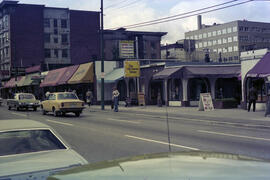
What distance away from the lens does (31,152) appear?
5.33 m

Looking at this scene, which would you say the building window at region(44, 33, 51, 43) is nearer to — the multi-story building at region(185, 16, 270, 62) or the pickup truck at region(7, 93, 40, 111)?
the multi-story building at region(185, 16, 270, 62)

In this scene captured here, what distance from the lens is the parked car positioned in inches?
171

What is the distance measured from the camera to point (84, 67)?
41.8 metres

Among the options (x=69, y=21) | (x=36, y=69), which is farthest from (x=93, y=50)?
(x=36, y=69)

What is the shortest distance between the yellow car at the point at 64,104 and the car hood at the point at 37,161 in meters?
17.0

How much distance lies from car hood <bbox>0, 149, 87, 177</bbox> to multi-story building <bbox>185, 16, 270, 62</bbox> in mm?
90488

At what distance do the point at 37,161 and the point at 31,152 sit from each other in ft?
2.00

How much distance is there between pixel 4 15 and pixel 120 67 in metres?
44.3

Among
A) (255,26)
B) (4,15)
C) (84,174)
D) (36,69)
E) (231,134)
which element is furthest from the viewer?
(255,26)

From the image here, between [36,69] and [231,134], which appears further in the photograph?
[36,69]

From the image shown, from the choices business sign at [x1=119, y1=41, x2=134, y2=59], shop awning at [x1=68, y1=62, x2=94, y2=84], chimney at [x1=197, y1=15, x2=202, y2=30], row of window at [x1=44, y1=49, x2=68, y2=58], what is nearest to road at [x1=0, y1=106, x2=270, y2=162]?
business sign at [x1=119, y1=41, x2=134, y2=59]

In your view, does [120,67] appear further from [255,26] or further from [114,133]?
[255,26]

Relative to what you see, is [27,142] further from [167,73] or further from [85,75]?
[85,75]

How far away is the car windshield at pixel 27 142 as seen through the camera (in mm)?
5426
